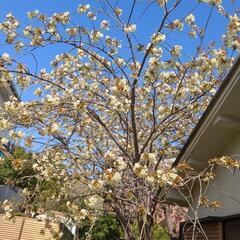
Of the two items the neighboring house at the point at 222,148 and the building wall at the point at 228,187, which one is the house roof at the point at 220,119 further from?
the building wall at the point at 228,187

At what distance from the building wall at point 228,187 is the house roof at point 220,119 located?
0.15 meters

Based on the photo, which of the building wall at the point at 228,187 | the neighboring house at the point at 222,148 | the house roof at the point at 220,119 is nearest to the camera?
the house roof at the point at 220,119

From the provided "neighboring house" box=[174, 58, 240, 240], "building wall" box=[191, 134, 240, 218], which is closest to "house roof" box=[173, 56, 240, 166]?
"neighboring house" box=[174, 58, 240, 240]

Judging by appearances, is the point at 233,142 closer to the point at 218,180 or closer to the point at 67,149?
the point at 218,180

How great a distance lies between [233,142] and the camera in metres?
5.14

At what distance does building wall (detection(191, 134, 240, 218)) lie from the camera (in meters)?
4.78

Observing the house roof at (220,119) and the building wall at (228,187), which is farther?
the building wall at (228,187)

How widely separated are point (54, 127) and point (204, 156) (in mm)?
2082

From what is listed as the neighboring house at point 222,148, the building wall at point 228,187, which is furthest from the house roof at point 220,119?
the building wall at point 228,187

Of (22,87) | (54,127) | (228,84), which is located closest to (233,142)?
(228,84)

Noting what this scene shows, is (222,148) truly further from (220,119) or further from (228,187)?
(220,119)

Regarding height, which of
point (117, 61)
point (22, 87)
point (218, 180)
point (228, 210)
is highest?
point (117, 61)

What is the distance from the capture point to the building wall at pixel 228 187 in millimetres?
4777

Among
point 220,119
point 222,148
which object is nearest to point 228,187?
point 222,148
